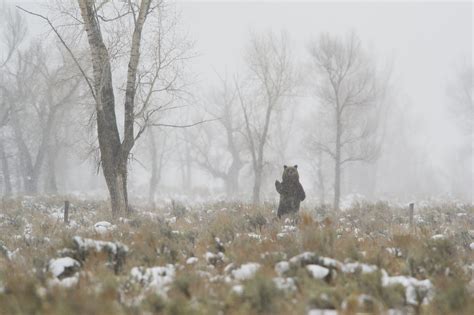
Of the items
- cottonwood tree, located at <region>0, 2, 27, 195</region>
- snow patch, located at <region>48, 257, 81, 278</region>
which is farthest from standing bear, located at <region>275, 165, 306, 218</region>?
cottonwood tree, located at <region>0, 2, 27, 195</region>

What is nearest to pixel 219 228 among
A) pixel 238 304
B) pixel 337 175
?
pixel 238 304

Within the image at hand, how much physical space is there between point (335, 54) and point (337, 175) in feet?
20.9

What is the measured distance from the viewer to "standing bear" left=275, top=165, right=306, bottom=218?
37.2 ft

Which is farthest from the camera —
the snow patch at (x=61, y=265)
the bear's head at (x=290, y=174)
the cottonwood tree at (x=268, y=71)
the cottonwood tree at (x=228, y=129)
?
the cottonwood tree at (x=228, y=129)

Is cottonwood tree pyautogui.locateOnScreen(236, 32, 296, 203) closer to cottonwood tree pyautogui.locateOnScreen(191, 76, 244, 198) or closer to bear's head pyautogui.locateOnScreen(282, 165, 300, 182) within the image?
cottonwood tree pyautogui.locateOnScreen(191, 76, 244, 198)

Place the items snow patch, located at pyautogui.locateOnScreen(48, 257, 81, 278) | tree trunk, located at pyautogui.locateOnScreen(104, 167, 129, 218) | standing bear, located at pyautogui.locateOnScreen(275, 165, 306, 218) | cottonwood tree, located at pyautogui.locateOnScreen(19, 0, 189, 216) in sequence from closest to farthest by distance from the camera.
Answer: snow patch, located at pyautogui.locateOnScreen(48, 257, 81, 278) < standing bear, located at pyautogui.locateOnScreen(275, 165, 306, 218) < cottonwood tree, located at pyautogui.locateOnScreen(19, 0, 189, 216) < tree trunk, located at pyautogui.locateOnScreen(104, 167, 129, 218)

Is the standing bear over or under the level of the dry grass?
over

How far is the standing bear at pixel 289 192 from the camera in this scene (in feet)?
37.2

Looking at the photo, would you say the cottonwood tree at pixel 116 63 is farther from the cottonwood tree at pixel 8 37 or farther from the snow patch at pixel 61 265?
the cottonwood tree at pixel 8 37

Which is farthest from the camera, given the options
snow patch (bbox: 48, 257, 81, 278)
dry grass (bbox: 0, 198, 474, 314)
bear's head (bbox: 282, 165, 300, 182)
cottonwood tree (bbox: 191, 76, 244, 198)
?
cottonwood tree (bbox: 191, 76, 244, 198)

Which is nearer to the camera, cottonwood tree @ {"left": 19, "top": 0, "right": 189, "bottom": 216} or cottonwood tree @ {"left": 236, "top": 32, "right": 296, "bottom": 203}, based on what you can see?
cottonwood tree @ {"left": 19, "top": 0, "right": 189, "bottom": 216}

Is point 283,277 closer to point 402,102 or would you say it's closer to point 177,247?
point 177,247

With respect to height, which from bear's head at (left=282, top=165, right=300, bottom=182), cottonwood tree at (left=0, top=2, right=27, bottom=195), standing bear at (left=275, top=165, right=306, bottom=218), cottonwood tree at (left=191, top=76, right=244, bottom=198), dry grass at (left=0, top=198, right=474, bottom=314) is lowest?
dry grass at (left=0, top=198, right=474, bottom=314)

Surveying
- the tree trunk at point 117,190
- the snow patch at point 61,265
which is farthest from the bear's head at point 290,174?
the snow patch at point 61,265
